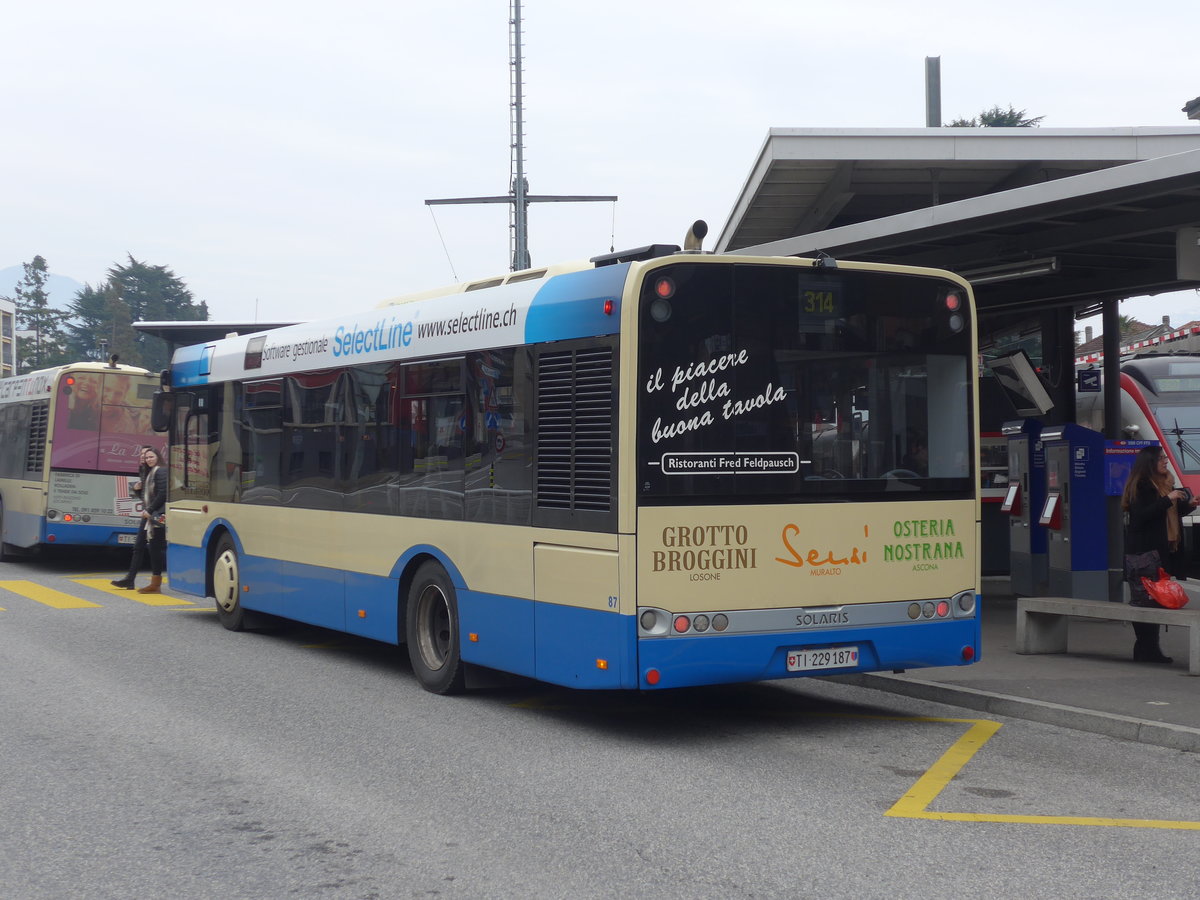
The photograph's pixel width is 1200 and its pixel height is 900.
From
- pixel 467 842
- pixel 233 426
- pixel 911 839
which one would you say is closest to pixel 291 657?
pixel 233 426

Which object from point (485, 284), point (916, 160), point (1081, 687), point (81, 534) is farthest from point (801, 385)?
point (81, 534)

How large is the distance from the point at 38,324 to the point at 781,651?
116 metres

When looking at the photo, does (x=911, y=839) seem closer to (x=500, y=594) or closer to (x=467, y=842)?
(x=467, y=842)

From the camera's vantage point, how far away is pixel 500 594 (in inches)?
336

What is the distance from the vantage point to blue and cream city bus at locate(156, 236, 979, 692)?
7539mm

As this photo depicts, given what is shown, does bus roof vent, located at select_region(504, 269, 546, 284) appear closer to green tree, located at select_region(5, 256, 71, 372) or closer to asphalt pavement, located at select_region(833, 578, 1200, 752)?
asphalt pavement, located at select_region(833, 578, 1200, 752)

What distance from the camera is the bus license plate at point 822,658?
7855mm

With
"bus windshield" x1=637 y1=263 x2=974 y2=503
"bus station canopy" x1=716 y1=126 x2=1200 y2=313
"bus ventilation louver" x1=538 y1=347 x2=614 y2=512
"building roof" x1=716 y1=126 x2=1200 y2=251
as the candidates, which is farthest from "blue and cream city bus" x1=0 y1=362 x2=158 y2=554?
"bus windshield" x1=637 y1=263 x2=974 y2=503

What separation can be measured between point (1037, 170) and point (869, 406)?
26.5ft

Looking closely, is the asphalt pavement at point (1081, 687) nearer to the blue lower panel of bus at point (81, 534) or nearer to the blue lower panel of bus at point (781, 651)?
the blue lower panel of bus at point (781, 651)

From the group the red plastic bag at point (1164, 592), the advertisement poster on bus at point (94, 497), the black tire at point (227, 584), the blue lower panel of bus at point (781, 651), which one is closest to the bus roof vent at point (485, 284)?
the blue lower panel of bus at point (781, 651)

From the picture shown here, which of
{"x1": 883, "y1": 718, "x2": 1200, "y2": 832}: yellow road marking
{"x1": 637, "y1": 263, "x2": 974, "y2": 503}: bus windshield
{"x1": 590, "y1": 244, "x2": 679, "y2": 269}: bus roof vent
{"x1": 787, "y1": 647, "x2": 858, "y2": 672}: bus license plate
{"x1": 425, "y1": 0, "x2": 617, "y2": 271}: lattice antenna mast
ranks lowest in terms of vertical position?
{"x1": 883, "y1": 718, "x2": 1200, "y2": 832}: yellow road marking

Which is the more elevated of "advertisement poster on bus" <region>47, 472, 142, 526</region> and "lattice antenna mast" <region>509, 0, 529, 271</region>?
"lattice antenna mast" <region>509, 0, 529, 271</region>

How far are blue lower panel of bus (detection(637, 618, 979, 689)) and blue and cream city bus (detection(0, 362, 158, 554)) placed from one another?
45.9 feet
